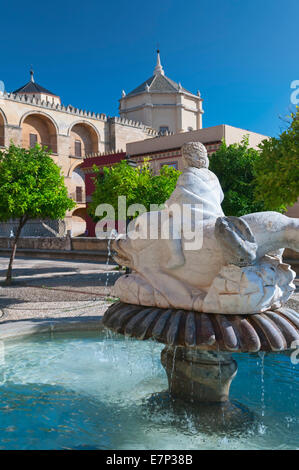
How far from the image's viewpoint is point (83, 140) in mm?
44375

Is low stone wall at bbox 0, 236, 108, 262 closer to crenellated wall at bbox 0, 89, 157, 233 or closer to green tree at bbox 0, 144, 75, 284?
green tree at bbox 0, 144, 75, 284

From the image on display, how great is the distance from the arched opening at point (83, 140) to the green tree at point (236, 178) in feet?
97.0

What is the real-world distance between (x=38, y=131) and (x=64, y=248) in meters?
23.3

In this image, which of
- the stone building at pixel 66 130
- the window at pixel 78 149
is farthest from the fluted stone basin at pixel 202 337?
the window at pixel 78 149

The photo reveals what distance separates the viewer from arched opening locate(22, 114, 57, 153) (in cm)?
3975

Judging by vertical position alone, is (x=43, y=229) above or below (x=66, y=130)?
below

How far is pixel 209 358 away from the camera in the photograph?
3309 mm

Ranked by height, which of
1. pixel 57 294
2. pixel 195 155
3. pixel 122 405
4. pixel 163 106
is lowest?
pixel 122 405

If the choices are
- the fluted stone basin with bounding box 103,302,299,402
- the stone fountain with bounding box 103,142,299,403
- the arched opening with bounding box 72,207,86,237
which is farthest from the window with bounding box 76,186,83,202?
the fluted stone basin with bounding box 103,302,299,402

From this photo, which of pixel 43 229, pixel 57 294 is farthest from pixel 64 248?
pixel 57 294


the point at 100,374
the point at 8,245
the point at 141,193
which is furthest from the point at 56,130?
the point at 100,374

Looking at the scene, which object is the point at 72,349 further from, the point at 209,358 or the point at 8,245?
the point at 8,245

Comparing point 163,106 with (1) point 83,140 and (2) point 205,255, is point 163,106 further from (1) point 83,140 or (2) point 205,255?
(2) point 205,255

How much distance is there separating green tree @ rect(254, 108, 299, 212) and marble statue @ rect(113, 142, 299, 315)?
664 cm
